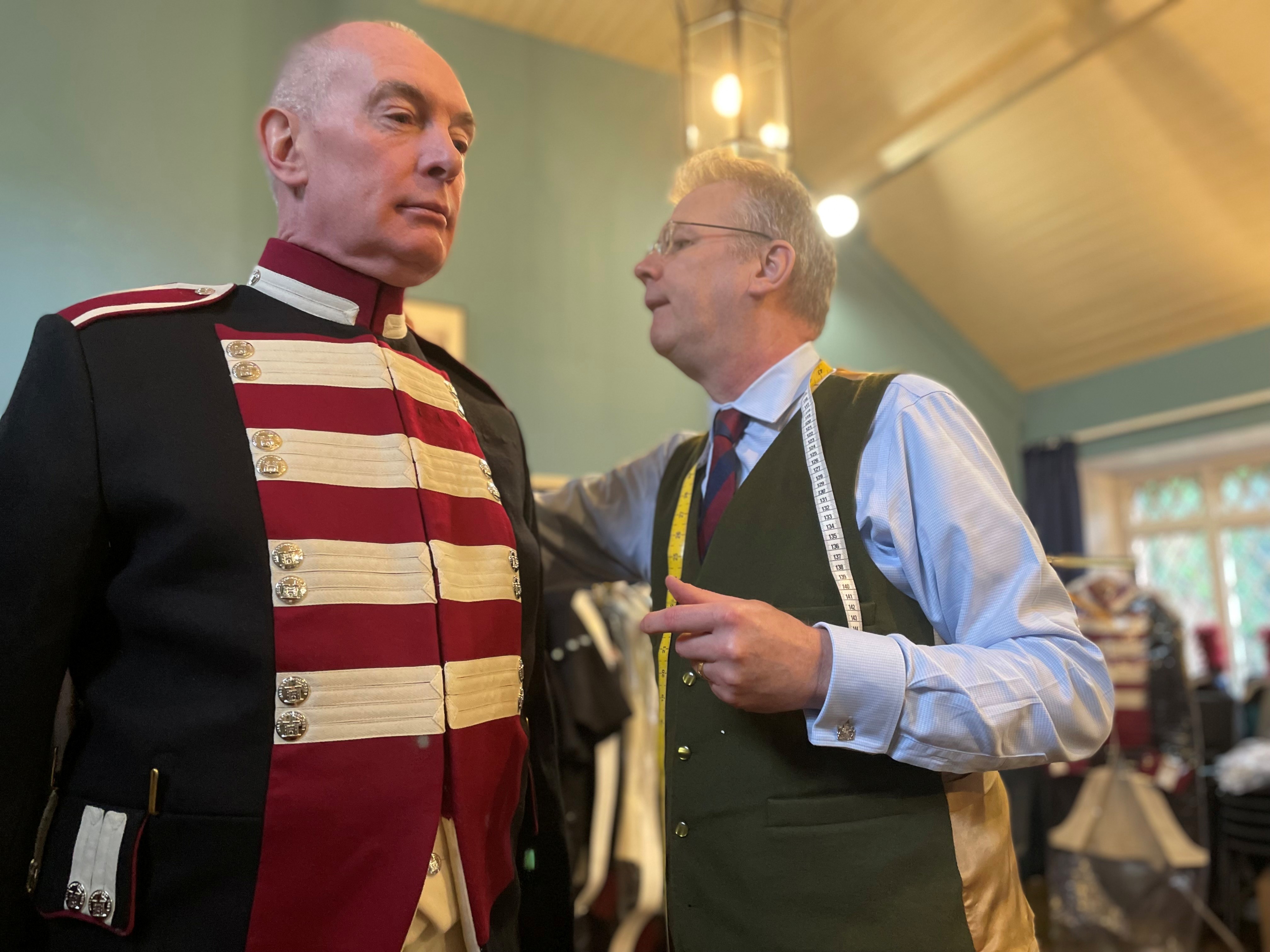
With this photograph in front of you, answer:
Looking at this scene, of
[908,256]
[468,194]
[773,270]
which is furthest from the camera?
[908,256]

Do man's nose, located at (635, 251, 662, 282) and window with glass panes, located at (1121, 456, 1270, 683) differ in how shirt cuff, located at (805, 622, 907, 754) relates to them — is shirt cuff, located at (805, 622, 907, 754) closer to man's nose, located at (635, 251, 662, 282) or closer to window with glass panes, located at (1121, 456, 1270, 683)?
man's nose, located at (635, 251, 662, 282)

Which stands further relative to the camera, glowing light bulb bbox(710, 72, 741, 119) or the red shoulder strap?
glowing light bulb bbox(710, 72, 741, 119)

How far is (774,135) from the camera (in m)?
3.51

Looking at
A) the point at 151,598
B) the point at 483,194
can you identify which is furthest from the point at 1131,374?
the point at 151,598

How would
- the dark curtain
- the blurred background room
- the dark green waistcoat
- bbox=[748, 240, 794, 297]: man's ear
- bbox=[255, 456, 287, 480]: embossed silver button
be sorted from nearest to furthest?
1. bbox=[255, 456, 287, 480]: embossed silver button
2. the dark green waistcoat
3. bbox=[748, 240, 794, 297]: man's ear
4. the blurred background room
5. the dark curtain

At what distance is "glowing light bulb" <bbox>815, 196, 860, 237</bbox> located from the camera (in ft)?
14.8

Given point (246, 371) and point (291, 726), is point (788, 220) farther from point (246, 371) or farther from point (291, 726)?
point (291, 726)

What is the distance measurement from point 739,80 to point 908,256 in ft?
12.5

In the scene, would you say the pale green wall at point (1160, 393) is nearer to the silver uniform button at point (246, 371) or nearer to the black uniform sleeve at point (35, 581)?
the silver uniform button at point (246, 371)

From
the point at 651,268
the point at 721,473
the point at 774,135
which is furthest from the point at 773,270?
the point at 774,135

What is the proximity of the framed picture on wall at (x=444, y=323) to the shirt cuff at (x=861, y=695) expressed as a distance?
3.78m

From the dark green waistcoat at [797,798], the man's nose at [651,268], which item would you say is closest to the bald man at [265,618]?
the dark green waistcoat at [797,798]

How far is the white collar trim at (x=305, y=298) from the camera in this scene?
1.15 m

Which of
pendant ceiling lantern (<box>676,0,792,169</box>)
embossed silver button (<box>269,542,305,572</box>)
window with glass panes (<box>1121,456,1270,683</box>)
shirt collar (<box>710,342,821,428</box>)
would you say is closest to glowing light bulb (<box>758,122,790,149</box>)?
pendant ceiling lantern (<box>676,0,792,169</box>)
